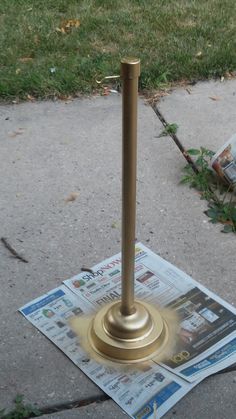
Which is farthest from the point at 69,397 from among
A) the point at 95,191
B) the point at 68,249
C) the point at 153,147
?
the point at 153,147

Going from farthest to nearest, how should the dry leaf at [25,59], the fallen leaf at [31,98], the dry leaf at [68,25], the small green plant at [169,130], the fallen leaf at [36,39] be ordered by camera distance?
1. the dry leaf at [68,25]
2. the fallen leaf at [36,39]
3. the dry leaf at [25,59]
4. the fallen leaf at [31,98]
5. the small green plant at [169,130]

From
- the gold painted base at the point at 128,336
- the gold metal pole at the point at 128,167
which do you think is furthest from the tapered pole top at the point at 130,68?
the gold painted base at the point at 128,336

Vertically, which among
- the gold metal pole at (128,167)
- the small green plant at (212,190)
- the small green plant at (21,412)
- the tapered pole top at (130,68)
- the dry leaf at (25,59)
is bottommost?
the small green plant at (21,412)

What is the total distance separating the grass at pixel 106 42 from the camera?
136 inches

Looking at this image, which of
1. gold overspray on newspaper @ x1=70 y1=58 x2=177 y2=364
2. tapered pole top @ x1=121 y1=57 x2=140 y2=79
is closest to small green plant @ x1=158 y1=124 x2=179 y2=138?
gold overspray on newspaper @ x1=70 y1=58 x2=177 y2=364

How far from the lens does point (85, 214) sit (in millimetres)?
2549

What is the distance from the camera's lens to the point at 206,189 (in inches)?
105

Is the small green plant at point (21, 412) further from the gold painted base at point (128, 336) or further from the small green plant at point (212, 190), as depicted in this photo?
the small green plant at point (212, 190)

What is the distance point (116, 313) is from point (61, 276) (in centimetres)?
36

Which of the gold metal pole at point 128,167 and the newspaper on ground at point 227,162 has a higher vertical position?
the gold metal pole at point 128,167

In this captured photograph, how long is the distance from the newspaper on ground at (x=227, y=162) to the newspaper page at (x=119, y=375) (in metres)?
0.83

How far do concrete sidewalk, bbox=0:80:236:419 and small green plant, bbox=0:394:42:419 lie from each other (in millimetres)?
31

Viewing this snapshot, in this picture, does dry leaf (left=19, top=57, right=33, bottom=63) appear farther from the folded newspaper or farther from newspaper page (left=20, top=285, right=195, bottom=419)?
newspaper page (left=20, top=285, right=195, bottom=419)

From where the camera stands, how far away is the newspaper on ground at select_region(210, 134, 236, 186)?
8.40 feet
